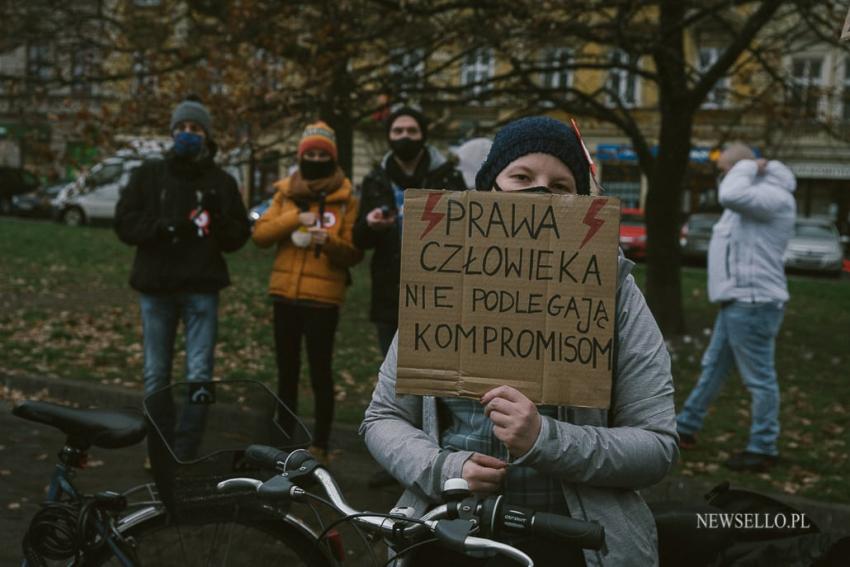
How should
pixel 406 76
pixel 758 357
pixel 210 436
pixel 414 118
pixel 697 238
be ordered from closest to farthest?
pixel 210 436 → pixel 414 118 → pixel 758 357 → pixel 406 76 → pixel 697 238

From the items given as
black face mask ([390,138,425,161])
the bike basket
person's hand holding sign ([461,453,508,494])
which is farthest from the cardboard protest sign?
black face mask ([390,138,425,161])

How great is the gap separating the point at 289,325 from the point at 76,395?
303 cm

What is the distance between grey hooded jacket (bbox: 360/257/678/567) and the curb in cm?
168

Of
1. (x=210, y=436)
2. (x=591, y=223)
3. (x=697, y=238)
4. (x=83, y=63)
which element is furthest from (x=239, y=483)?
(x=697, y=238)

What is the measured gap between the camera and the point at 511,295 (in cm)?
220

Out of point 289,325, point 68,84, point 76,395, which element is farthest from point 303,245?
point 68,84

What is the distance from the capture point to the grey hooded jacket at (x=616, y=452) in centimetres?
216

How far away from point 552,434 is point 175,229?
157 inches

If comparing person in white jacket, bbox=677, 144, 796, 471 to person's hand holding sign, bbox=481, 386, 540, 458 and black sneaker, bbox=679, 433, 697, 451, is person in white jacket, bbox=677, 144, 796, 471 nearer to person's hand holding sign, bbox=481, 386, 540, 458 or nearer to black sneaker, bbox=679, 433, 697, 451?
black sneaker, bbox=679, 433, 697, 451

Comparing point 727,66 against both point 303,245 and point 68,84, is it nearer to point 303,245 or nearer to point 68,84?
point 303,245

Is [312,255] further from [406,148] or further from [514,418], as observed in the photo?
[514,418]

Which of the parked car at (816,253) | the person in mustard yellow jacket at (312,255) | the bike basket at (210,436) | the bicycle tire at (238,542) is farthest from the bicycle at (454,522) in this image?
the parked car at (816,253)

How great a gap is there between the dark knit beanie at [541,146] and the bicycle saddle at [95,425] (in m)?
1.50

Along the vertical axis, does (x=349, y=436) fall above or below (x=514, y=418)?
below
